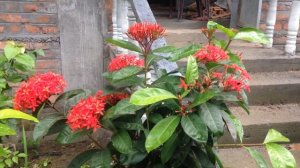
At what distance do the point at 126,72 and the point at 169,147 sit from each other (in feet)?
1.16

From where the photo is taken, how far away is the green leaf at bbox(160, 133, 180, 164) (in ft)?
4.31

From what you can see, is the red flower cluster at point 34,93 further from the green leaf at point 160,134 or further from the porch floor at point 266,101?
the porch floor at point 266,101

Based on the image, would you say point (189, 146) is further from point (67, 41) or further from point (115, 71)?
point (67, 41)

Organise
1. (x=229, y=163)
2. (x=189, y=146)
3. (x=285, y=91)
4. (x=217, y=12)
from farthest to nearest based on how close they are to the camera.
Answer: (x=217, y=12), (x=285, y=91), (x=229, y=163), (x=189, y=146)

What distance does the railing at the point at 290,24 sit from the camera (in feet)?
10.4

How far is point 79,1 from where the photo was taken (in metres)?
3.24

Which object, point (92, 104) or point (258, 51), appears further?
point (258, 51)

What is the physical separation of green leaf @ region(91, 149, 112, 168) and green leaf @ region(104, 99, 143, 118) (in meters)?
0.20

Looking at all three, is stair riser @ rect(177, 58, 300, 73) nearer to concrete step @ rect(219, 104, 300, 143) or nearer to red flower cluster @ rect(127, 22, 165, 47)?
concrete step @ rect(219, 104, 300, 143)

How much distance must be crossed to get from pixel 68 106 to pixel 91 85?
6.84 feet

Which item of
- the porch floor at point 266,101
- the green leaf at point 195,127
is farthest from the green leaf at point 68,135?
the porch floor at point 266,101

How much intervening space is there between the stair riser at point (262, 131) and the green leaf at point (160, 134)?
140 cm

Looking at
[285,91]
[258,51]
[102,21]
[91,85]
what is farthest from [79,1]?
[285,91]

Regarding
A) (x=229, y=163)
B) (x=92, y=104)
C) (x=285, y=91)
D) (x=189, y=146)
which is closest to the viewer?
(x=92, y=104)
